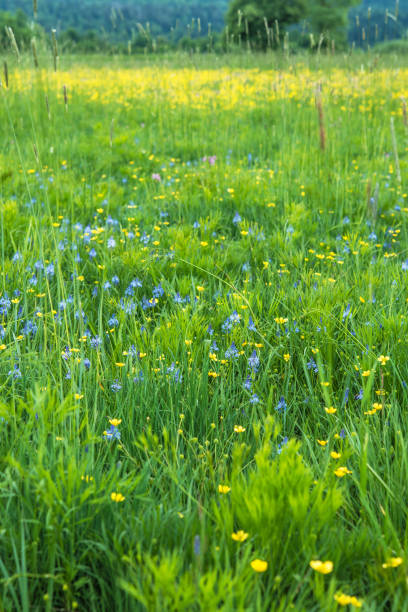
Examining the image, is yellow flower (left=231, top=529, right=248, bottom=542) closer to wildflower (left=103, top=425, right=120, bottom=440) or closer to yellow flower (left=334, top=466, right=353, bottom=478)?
yellow flower (left=334, top=466, right=353, bottom=478)

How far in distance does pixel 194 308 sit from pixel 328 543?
1.27m

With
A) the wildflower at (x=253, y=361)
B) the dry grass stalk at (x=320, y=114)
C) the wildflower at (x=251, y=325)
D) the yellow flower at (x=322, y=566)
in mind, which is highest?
the dry grass stalk at (x=320, y=114)

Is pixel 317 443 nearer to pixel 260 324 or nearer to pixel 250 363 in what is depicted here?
pixel 250 363

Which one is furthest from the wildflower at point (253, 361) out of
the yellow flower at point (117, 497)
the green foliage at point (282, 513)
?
the yellow flower at point (117, 497)

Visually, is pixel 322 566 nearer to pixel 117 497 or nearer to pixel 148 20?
pixel 117 497

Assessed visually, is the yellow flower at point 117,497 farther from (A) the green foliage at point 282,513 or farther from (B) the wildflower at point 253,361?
(B) the wildflower at point 253,361

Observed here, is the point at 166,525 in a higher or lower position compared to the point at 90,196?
lower

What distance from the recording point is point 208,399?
1.76 metres

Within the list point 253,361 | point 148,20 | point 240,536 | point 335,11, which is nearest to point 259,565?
point 240,536

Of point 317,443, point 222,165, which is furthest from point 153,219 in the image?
point 317,443

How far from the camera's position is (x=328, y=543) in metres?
1.11

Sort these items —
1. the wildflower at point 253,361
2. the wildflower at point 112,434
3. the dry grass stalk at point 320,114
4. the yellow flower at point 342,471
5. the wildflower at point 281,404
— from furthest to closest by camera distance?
the dry grass stalk at point 320,114 < the wildflower at point 253,361 < the wildflower at point 281,404 < the wildflower at point 112,434 < the yellow flower at point 342,471

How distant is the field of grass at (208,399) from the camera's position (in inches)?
41.7

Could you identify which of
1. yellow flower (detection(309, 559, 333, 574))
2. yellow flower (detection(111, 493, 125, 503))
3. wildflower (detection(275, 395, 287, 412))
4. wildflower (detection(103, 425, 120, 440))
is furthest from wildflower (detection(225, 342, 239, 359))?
yellow flower (detection(309, 559, 333, 574))
